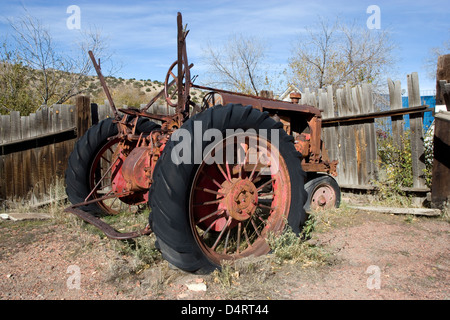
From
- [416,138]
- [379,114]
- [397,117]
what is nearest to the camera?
[416,138]

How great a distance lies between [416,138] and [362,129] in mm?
1163

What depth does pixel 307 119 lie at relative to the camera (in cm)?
552

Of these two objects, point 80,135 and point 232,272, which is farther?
point 80,135

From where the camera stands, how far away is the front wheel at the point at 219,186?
2508 millimetres

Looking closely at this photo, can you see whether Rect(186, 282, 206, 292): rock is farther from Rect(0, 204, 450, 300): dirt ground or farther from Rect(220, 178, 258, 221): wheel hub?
Rect(220, 178, 258, 221): wheel hub

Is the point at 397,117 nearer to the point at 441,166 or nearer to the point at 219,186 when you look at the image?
the point at 441,166

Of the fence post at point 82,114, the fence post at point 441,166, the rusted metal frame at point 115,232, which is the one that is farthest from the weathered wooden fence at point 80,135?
the rusted metal frame at point 115,232

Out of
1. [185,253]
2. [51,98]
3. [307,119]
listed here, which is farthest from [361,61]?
[185,253]

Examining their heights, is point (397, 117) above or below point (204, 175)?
above

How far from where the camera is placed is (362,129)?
21.8 ft

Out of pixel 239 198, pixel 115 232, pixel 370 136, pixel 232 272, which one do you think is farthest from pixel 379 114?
pixel 115 232

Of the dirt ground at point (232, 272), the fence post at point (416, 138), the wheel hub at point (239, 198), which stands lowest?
the dirt ground at point (232, 272)

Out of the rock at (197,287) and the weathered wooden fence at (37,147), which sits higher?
the weathered wooden fence at (37,147)

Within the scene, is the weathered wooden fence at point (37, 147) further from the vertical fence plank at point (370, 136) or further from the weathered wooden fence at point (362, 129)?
the vertical fence plank at point (370, 136)
